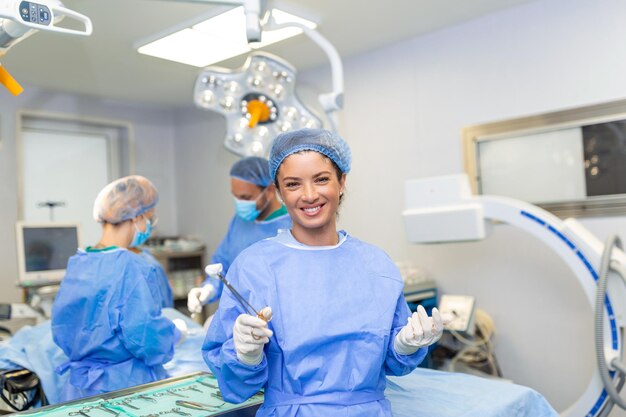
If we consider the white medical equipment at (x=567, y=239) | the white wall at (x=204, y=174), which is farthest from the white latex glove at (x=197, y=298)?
the white wall at (x=204, y=174)

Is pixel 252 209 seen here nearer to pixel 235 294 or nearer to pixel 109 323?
pixel 109 323

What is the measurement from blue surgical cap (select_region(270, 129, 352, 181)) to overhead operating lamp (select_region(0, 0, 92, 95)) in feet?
1.97

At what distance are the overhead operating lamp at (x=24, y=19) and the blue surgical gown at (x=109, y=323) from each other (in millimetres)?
696

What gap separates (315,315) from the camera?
1254 millimetres

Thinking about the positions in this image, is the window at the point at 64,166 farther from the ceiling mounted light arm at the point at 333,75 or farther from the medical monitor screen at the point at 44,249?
the ceiling mounted light arm at the point at 333,75

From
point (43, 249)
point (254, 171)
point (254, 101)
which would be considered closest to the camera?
point (254, 101)

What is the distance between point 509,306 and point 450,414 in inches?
69.5

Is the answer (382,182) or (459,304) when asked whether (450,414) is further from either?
(382,182)

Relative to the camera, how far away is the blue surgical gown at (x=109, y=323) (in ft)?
6.08

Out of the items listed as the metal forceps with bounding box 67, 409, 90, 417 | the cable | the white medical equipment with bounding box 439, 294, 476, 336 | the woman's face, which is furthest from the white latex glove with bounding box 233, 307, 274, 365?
the cable

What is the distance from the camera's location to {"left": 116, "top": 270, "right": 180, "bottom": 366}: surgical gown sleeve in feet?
6.03

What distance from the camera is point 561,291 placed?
9.79 feet

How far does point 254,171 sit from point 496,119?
4.95 feet

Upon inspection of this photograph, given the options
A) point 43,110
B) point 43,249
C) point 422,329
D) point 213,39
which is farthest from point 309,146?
point 43,110
